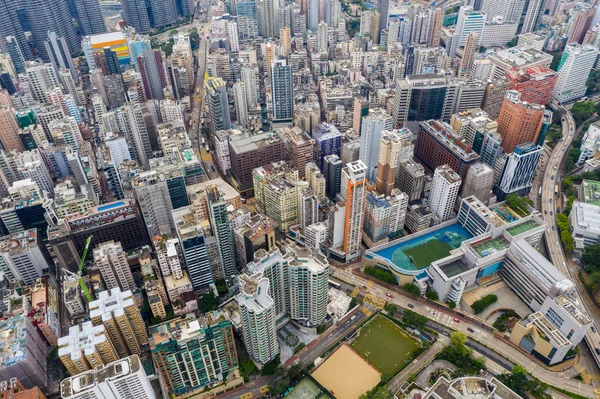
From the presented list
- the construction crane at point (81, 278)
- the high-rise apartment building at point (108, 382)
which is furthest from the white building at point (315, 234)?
the construction crane at point (81, 278)

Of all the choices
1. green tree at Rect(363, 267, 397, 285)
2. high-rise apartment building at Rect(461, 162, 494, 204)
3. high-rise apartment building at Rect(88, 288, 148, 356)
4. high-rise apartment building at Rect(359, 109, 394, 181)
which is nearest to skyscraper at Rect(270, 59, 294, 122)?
high-rise apartment building at Rect(359, 109, 394, 181)

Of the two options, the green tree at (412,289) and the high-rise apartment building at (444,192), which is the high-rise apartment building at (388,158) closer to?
the high-rise apartment building at (444,192)

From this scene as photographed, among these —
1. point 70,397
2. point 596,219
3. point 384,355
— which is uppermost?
point 70,397

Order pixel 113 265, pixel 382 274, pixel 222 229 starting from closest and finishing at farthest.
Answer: pixel 222 229 → pixel 113 265 → pixel 382 274

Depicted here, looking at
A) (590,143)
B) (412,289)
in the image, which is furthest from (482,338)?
(590,143)

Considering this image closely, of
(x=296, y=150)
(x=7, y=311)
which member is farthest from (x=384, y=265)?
(x=7, y=311)

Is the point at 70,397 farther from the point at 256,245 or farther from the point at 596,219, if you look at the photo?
the point at 596,219

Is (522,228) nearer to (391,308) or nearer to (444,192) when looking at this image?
(444,192)
